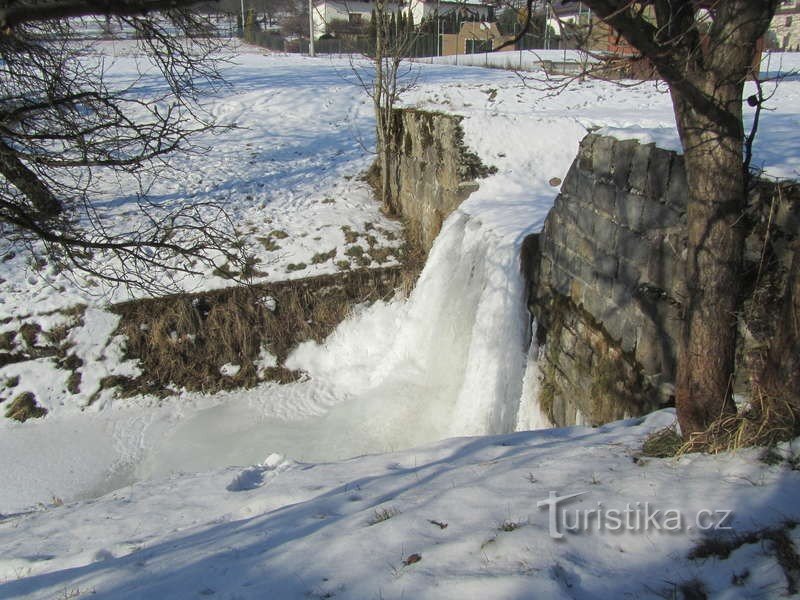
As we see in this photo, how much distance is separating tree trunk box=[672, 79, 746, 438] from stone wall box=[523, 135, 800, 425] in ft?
0.83

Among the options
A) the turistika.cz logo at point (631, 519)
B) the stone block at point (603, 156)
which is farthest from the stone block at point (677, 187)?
the turistika.cz logo at point (631, 519)

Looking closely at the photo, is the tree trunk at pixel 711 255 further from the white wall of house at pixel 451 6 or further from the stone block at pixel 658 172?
the white wall of house at pixel 451 6

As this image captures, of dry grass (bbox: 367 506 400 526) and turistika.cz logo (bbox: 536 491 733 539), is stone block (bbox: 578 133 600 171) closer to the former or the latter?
turistika.cz logo (bbox: 536 491 733 539)

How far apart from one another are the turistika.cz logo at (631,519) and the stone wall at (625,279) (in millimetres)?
862

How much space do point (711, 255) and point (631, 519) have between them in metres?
1.21

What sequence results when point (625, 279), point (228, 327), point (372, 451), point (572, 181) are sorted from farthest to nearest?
point (228, 327), point (372, 451), point (572, 181), point (625, 279)

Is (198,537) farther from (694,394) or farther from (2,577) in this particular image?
(694,394)

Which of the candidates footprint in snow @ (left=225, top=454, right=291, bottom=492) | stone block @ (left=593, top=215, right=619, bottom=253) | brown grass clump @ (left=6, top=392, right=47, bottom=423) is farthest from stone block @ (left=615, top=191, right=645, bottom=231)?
brown grass clump @ (left=6, top=392, right=47, bottom=423)

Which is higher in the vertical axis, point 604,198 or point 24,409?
point 604,198

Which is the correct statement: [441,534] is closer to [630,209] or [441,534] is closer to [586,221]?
[630,209]

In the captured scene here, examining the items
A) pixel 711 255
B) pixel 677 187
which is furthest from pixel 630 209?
pixel 711 255

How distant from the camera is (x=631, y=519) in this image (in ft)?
7.42

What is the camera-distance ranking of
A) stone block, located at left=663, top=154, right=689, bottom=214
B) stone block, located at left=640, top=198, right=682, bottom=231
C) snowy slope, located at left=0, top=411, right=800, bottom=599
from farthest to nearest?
stone block, located at left=640, top=198, right=682, bottom=231
stone block, located at left=663, top=154, right=689, bottom=214
snowy slope, located at left=0, top=411, right=800, bottom=599

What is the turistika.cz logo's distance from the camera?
2.14m
